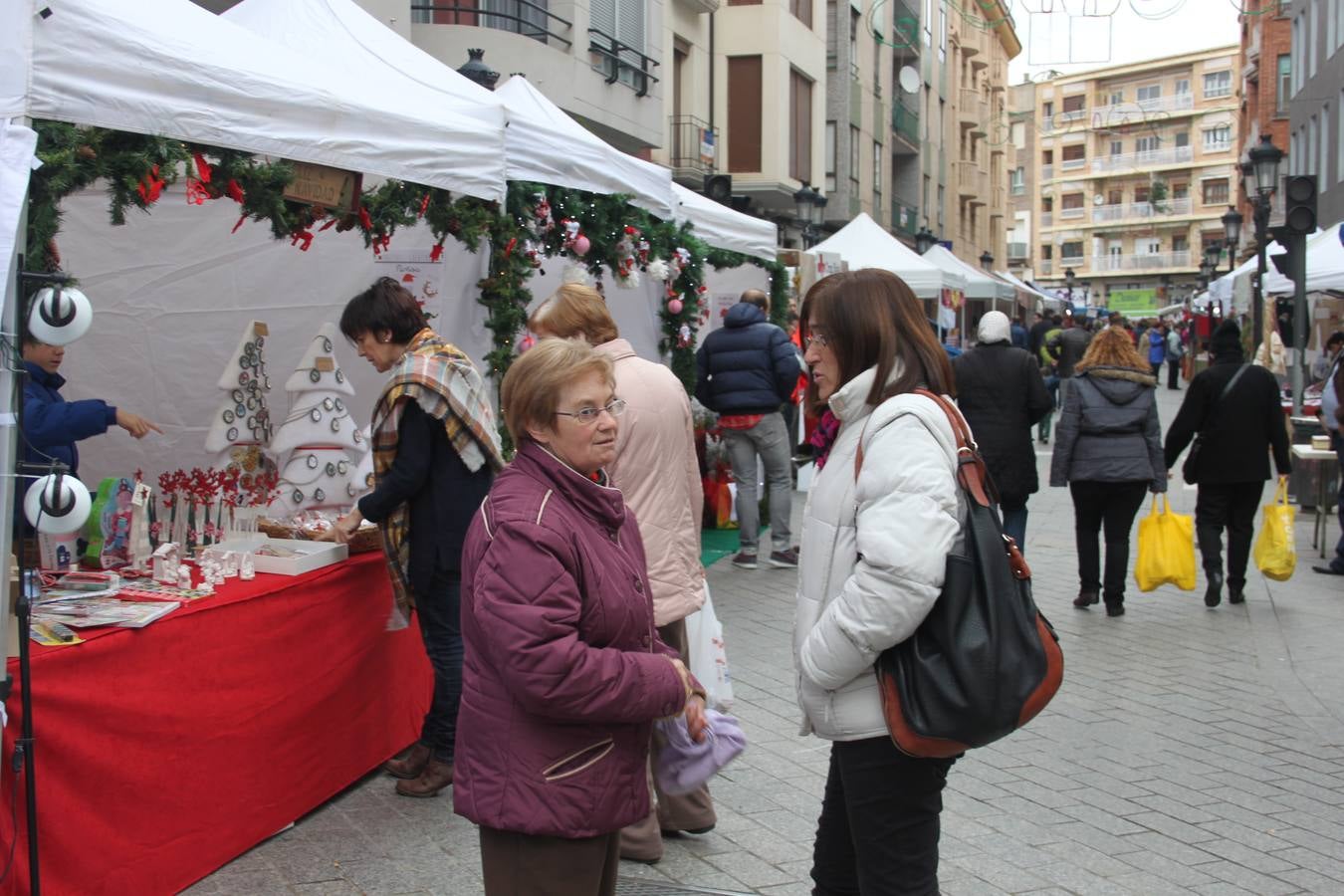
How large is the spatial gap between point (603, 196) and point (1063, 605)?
4.15 metres

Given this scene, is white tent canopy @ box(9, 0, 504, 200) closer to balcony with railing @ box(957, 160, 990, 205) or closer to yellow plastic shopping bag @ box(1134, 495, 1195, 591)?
yellow plastic shopping bag @ box(1134, 495, 1195, 591)

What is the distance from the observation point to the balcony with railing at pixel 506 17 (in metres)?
15.6

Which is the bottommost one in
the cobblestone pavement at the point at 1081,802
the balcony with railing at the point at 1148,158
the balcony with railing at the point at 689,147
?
the cobblestone pavement at the point at 1081,802

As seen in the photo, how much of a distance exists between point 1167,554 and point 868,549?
5.80 metres

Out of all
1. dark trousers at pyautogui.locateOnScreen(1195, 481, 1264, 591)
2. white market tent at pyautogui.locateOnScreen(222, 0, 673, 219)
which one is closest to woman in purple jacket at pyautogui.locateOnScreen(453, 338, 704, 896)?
white market tent at pyautogui.locateOnScreen(222, 0, 673, 219)

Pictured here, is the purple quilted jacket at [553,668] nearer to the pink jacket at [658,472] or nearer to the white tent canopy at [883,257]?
the pink jacket at [658,472]

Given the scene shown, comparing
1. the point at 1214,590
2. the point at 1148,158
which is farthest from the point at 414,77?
the point at 1148,158

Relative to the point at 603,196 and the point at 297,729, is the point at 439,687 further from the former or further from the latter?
the point at 603,196

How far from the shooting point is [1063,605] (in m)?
8.28

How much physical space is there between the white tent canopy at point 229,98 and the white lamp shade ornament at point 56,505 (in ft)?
3.19

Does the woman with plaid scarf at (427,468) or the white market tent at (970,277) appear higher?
the white market tent at (970,277)

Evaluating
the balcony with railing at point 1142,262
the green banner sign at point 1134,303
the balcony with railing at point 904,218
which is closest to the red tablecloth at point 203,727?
the balcony with railing at point 904,218

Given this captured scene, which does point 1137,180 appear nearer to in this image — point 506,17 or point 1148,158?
point 1148,158

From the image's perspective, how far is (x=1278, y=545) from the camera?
314 inches
